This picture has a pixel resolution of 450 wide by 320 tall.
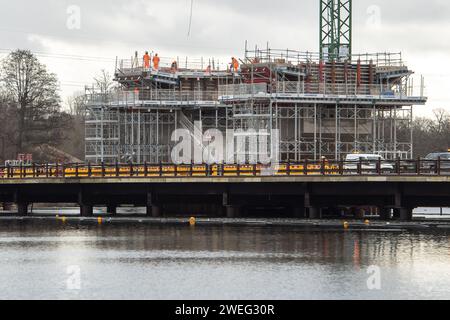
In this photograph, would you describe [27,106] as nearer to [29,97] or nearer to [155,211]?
[29,97]

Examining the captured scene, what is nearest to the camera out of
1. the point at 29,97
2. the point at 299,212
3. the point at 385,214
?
the point at 385,214

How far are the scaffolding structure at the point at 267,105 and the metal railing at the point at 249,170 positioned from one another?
14.8 meters

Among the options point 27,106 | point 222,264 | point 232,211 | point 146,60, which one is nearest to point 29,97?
point 27,106

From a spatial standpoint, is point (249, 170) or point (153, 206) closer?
point (249, 170)

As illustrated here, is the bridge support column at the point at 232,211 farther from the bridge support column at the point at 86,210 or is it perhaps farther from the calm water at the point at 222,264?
the bridge support column at the point at 86,210

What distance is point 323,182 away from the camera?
194 feet

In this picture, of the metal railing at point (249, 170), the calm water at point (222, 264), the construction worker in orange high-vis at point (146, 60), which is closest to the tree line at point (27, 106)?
the construction worker in orange high-vis at point (146, 60)

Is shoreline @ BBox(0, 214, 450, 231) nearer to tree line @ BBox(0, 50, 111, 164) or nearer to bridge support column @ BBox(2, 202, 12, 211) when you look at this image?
bridge support column @ BBox(2, 202, 12, 211)

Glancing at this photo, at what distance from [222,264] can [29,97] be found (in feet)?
237

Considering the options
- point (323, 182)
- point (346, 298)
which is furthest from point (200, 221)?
point (346, 298)

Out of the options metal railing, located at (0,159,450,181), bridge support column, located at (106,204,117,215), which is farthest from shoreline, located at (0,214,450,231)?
bridge support column, located at (106,204,117,215)

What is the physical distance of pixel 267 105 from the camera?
80750mm

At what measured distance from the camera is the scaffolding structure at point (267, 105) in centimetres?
8062
